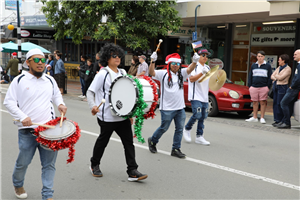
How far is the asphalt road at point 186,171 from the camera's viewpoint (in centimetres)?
450

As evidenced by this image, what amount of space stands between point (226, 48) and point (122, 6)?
623cm

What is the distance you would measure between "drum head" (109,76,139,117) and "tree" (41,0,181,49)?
9.84m

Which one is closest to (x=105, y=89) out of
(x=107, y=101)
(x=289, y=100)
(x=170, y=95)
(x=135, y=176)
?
(x=107, y=101)

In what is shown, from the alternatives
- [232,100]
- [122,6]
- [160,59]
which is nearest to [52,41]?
[160,59]

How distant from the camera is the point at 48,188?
151 inches

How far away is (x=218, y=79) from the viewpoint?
7.05 meters

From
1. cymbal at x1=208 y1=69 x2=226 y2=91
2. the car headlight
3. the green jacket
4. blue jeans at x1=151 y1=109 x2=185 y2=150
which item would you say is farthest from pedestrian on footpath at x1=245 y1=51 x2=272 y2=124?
the green jacket

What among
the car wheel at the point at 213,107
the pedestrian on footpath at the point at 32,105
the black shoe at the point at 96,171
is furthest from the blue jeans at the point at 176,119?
the car wheel at the point at 213,107

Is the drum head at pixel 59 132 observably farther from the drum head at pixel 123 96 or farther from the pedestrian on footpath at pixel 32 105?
the drum head at pixel 123 96

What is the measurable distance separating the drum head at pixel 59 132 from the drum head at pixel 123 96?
0.87m

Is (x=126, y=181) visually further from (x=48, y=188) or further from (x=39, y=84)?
(x=39, y=84)

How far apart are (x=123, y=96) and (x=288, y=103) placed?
6.06 m

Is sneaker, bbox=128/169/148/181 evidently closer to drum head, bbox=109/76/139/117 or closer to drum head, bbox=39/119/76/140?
drum head, bbox=109/76/139/117

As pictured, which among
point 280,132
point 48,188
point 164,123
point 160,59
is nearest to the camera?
point 48,188
